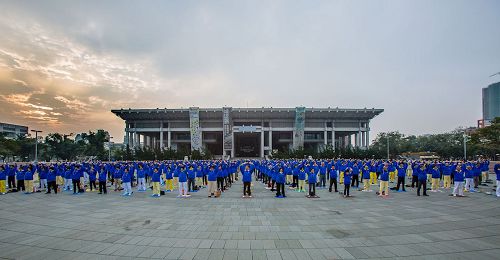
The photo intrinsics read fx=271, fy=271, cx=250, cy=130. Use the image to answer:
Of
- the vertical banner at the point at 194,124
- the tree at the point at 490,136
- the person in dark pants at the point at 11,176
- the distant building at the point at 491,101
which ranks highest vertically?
the distant building at the point at 491,101

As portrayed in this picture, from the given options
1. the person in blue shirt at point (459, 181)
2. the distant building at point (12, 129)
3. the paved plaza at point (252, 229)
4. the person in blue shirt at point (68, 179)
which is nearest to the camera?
the paved plaza at point (252, 229)

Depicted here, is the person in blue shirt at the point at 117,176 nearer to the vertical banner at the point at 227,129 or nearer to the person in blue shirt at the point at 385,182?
the person in blue shirt at the point at 385,182

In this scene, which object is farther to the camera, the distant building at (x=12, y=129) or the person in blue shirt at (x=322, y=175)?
the distant building at (x=12, y=129)

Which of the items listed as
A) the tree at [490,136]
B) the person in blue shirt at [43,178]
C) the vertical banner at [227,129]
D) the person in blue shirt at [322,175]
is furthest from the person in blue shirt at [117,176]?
the vertical banner at [227,129]

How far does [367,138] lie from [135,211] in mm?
84540

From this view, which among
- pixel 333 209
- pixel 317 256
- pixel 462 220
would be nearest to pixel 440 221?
pixel 462 220

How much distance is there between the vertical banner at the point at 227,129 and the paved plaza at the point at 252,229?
64.0 m

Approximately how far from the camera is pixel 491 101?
16462 centimetres

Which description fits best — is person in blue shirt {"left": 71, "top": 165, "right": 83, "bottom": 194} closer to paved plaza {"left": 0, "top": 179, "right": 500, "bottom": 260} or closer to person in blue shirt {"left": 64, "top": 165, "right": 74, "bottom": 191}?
person in blue shirt {"left": 64, "top": 165, "right": 74, "bottom": 191}

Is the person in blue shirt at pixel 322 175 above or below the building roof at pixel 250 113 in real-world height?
below

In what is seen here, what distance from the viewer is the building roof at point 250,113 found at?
262 feet

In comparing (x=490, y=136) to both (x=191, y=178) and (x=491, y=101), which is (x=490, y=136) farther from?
(x=491, y=101)

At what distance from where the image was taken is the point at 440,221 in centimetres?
959

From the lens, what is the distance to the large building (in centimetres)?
7919
